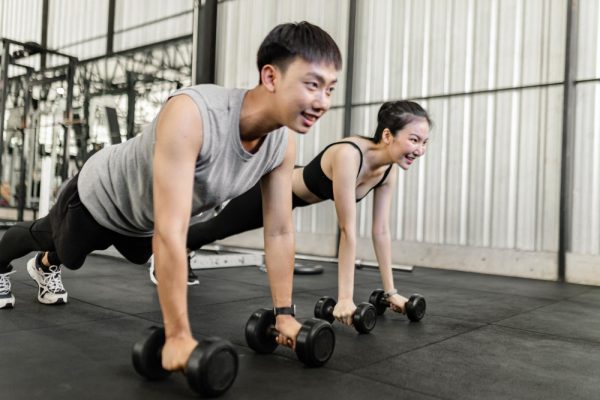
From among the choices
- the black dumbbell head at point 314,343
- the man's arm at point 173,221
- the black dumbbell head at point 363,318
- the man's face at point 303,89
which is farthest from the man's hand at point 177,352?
the black dumbbell head at point 363,318

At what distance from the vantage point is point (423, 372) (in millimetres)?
1340

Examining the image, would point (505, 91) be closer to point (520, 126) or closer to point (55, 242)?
point (520, 126)

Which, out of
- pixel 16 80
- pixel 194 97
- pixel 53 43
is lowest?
pixel 194 97

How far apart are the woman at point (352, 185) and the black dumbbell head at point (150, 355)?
0.77 m

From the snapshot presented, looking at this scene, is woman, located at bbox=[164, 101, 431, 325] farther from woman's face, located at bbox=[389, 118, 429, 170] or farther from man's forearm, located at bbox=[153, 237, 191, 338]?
man's forearm, located at bbox=[153, 237, 191, 338]

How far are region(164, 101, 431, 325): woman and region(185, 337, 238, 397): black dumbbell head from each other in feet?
2.46

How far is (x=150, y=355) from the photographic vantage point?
115 centimetres

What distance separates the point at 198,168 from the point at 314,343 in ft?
1.76

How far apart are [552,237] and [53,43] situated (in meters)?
9.10

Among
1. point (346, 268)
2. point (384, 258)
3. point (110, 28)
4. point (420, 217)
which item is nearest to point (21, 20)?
point (110, 28)

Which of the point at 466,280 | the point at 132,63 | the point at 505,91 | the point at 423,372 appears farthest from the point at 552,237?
the point at 132,63

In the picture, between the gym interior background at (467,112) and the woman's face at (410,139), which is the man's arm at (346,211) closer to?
the woman's face at (410,139)

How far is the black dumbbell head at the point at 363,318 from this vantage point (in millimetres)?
1711

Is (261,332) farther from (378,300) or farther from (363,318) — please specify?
(378,300)
